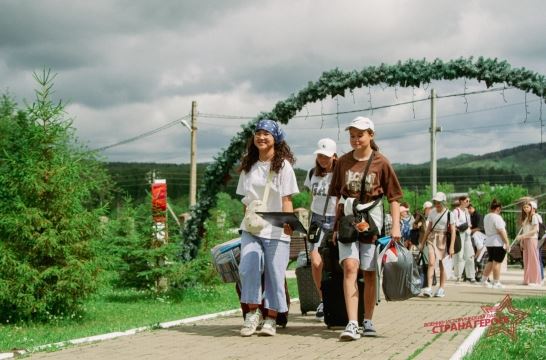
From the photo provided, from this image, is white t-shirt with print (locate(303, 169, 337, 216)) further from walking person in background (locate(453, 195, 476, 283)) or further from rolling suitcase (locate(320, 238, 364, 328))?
walking person in background (locate(453, 195, 476, 283))

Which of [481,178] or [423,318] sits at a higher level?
[481,178]

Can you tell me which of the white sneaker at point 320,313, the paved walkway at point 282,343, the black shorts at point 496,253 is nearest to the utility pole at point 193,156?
the black shorts at point 496,253

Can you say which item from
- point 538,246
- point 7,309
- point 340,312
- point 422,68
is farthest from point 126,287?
point 538,246

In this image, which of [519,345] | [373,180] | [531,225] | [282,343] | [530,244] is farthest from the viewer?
[530,244]

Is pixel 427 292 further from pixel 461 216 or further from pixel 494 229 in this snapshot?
pixel 461 216

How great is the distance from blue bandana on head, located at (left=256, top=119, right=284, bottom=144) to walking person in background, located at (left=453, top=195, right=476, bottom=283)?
35.0 feet

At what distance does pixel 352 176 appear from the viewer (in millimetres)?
7801

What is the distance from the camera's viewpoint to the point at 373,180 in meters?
7.73

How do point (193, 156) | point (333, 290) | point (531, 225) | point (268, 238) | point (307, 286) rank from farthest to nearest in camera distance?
1. point (193, 156)
2. point (531, 225)
3. point (307, 286)
4. point (333, 290)
5. point (268, 238)

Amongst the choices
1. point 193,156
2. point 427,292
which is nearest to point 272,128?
point 427,292

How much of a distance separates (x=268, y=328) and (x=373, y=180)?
168 cm

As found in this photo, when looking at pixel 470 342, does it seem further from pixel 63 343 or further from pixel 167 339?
pixel 63 343

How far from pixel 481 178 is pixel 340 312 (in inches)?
5451

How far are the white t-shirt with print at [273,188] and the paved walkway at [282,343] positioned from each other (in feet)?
3.21
